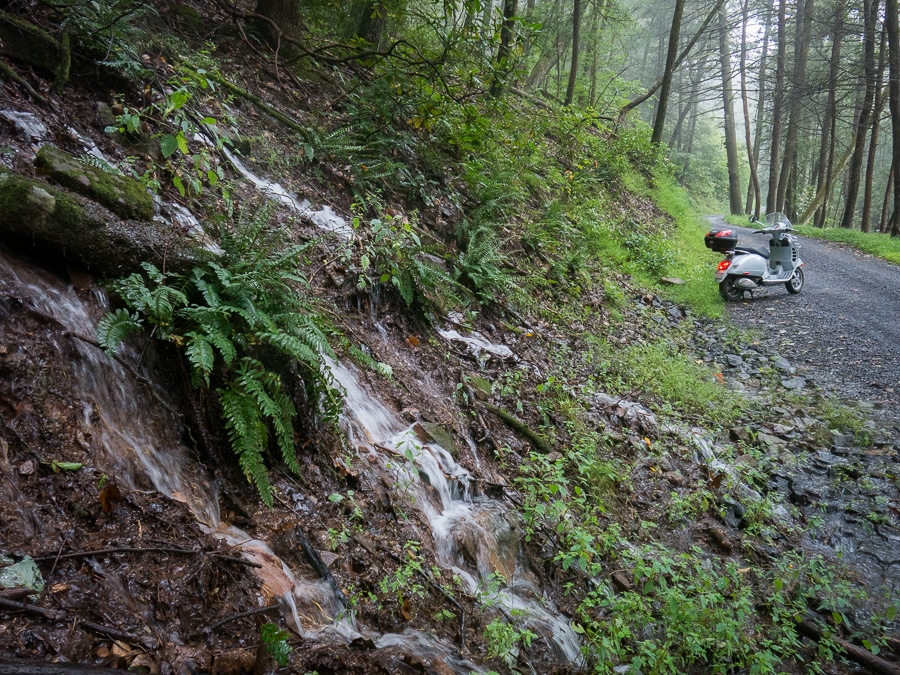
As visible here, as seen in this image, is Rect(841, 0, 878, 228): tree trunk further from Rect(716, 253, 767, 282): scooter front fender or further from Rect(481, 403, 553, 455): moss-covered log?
A: Rect(481, 403, 553, 455): moss-covered log

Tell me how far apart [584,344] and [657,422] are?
73.1 inches

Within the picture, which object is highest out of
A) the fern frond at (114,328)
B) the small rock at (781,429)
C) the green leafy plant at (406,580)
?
the fern frond at (114,328)

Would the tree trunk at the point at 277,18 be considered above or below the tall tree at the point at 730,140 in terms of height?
below

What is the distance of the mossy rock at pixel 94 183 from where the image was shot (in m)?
3.39

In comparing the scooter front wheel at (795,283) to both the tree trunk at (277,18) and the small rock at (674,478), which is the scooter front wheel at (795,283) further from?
the tree trunk at (277,18)

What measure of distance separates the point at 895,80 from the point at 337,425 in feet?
64.5

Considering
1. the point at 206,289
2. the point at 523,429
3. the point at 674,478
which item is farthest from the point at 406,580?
the point at 674,478

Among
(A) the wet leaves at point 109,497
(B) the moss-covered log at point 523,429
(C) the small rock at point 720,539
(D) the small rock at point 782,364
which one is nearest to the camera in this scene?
(A) the wet leaves at point 109,497

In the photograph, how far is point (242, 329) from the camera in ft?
11.6

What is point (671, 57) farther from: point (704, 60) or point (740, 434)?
point (740, 434)

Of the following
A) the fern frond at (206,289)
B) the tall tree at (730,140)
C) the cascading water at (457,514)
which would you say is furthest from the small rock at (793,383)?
the tall tree at (730,140)

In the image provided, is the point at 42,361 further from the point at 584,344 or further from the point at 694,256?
the point at 694,256

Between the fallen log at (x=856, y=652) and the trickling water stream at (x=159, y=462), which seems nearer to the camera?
the trickling water stream at (x=159, y=462)

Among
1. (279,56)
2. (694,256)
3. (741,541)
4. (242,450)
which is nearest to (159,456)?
(242,450)
